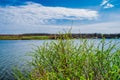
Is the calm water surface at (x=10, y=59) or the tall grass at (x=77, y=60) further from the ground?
the tall grass at (x=77, y=60)

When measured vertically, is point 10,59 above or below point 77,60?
below

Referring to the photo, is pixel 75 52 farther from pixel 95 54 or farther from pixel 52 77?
pixel 52 77

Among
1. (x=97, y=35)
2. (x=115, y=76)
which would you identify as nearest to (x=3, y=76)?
(x=97, y=35)

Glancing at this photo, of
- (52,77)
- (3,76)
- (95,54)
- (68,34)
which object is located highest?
(68,34)

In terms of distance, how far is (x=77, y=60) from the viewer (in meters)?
6.02

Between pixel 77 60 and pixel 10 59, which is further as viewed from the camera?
pixel 10 59

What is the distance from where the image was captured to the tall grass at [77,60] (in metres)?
5.80

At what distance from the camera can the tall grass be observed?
5.80m

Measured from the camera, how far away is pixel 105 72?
19.5 feet

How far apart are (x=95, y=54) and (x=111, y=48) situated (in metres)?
0.39

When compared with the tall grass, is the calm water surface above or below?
below

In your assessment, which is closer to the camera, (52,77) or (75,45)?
(52,77)

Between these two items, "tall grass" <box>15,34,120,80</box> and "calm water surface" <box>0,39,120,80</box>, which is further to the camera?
"calm water surface" <box>0,39,120,80</box>

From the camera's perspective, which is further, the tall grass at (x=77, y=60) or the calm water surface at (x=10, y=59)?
the calm water surface at (x=10, y=59)
